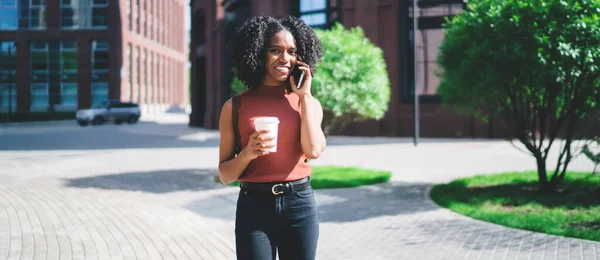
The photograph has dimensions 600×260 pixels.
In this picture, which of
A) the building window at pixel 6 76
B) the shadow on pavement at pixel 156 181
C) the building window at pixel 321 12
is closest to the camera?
the shadow on pavement at pixel 156 181

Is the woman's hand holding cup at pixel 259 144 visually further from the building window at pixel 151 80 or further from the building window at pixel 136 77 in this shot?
the building window at pixel 151 80

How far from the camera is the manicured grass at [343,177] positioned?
34.2ft

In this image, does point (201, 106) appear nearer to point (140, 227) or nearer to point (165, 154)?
point (165, 154)

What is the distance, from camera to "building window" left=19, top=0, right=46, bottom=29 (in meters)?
57.3

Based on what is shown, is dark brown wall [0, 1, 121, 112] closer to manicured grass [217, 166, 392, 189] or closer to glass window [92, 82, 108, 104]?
glass window [92, 82, 108, 104]

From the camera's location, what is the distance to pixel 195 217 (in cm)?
754

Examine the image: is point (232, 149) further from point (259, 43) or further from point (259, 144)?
point (259, 43)

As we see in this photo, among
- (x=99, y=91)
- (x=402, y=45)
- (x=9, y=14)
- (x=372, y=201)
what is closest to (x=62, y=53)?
(x=99, y=91)

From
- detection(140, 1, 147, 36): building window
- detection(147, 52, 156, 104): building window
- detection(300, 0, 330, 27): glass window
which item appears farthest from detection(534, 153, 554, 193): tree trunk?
detection(147, 52, 156, 104): building window

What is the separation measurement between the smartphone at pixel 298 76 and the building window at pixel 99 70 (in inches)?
2373

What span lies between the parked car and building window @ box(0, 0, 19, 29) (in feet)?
73.2

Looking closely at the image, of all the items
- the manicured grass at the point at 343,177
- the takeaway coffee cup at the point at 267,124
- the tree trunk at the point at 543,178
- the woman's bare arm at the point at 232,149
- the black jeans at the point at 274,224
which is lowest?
the manicured grass at the point at 343,177

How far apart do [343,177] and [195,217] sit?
4.40m

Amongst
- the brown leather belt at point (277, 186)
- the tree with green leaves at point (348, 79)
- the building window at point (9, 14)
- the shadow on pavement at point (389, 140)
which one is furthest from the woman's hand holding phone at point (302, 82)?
the building window at point (9, 14)
